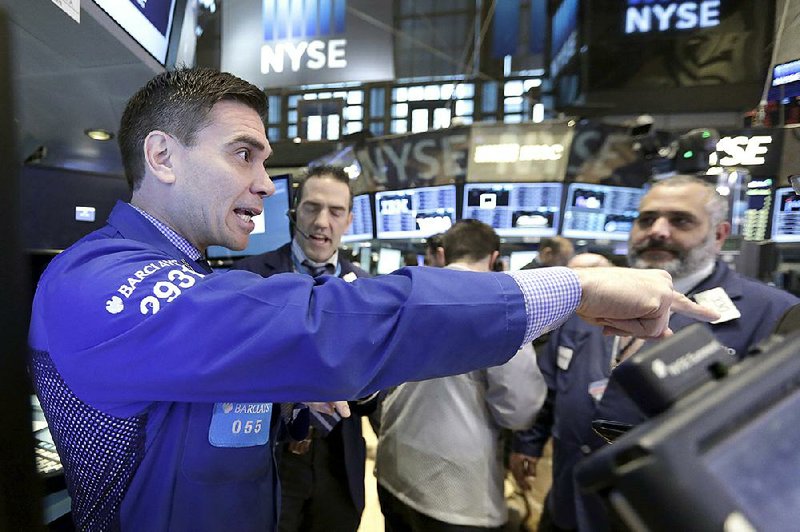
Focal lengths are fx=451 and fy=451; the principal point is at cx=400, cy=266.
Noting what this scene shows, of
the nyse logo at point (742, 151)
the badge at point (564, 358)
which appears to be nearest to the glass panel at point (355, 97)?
the nyse logo at point (742, 151)

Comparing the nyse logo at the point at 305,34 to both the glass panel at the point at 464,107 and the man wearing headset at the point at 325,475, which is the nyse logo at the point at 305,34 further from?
the glass panel at the point at 464,107

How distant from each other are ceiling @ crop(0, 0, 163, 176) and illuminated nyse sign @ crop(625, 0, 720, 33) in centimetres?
532

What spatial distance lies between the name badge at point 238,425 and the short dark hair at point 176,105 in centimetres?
55

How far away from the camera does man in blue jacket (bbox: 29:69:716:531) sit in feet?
2.02

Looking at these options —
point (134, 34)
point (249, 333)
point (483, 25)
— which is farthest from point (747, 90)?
point (249, 333)

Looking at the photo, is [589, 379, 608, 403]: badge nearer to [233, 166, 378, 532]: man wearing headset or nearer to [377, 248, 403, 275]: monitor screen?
[233, 166, 378, 532]: man wearing headset

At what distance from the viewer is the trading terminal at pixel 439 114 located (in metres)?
1.36

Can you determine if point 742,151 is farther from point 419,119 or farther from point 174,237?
point 174,237

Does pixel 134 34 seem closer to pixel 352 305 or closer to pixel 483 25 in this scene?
pixel 352 305

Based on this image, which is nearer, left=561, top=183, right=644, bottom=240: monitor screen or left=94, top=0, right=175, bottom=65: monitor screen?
left=94, top=0, right=175, bottom=65: monitor screen

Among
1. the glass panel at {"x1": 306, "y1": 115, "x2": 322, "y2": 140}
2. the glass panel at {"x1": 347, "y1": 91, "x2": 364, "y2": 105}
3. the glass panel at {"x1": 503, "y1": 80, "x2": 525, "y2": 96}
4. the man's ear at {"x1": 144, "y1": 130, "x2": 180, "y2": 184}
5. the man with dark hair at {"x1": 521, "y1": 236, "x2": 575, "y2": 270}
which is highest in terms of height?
the glass panel at {"x1": 503, "y1": 80, "x2": 525, "y2": 96}

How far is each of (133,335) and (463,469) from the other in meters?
1.48

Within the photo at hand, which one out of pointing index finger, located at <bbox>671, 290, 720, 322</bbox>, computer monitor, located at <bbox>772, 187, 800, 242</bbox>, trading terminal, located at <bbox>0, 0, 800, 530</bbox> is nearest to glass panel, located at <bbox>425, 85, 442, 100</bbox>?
trading terminal, located at <bbox>0, 0, 800, 530</bbox>

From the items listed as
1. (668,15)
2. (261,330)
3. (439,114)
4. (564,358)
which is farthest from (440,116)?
(261,330)
